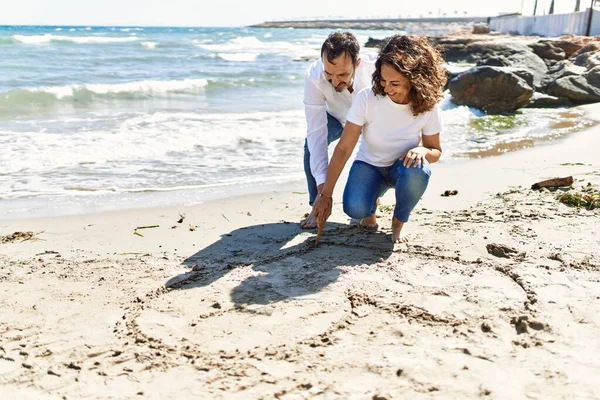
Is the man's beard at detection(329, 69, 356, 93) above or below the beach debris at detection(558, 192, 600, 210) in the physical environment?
above

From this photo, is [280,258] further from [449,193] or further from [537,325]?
[449,193]

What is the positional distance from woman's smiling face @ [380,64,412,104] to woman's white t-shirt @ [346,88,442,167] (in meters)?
0.05

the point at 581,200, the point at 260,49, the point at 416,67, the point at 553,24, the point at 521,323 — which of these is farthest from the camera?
the point at 260,49

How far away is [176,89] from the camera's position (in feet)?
45.5

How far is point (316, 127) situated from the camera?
4.01 metres

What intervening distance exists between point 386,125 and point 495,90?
743cm

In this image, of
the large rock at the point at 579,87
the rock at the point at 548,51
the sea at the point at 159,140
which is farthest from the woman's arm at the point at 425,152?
the rock at the point at 548,51

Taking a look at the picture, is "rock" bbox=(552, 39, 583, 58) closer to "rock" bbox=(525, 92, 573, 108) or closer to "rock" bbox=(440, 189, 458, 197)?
"rock" bbox=(525, 92, 573, 108)

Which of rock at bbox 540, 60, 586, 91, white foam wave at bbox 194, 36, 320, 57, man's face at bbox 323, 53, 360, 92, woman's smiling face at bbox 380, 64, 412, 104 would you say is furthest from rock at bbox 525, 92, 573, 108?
white foam wave at bbox 194, 36, 320, 57

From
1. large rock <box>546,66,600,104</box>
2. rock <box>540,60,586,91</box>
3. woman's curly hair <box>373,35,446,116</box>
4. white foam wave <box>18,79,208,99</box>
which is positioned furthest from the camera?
rock <box>540,60,586,91</box>

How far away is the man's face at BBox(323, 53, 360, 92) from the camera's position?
3.54 meters

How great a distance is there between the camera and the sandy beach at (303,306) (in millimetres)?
2203

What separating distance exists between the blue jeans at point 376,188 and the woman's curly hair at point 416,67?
0.40 meters

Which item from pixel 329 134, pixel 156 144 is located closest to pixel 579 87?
pixel 156 144
